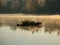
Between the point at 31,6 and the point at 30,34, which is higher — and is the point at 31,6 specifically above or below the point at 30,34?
above

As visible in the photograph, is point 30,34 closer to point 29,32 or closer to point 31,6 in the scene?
point 29,32

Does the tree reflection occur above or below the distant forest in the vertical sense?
below

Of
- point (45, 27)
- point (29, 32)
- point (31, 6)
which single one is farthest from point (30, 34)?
point (31, 6)

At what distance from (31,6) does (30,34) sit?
26 cm

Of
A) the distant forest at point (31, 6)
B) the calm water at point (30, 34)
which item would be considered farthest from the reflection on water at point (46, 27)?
the distant forest at point (31, 6)

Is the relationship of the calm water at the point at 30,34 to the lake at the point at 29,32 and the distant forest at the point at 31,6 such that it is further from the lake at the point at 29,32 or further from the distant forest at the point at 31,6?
the distant forest at the point at 31,6

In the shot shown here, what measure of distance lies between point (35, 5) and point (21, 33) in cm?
29

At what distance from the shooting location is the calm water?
1.33 m

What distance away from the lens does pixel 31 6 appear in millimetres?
1348

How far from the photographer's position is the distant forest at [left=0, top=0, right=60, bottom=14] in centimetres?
133

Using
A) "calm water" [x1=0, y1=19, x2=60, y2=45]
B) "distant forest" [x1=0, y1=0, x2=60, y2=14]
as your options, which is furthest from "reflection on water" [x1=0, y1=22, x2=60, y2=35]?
"distant forest" [x1=0, y1=0, x2=60, y2=14]

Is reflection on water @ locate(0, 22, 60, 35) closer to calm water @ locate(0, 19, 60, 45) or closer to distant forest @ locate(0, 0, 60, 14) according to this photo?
calm water @ locate(0, 19, 60, 45)

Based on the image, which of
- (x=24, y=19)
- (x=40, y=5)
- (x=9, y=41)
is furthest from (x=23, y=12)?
(x=9, y=41)

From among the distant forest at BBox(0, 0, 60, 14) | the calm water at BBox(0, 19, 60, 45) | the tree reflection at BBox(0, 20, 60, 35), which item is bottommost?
the calm water at BBox(0, 19, 60, 45)
